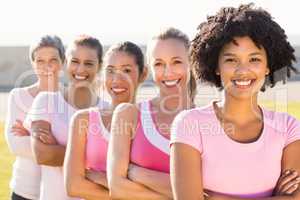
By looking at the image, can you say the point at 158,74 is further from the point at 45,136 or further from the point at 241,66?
the point at 45,136

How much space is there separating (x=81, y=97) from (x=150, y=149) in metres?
1.26

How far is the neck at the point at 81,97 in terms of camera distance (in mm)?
4566

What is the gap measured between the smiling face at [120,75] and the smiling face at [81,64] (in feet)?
1.55

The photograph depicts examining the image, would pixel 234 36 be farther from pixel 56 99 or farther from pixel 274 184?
pixel 56 99

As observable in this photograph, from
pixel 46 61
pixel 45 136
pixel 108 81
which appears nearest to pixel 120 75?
pixel 108 81

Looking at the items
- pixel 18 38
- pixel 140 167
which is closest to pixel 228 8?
pixel 140 167

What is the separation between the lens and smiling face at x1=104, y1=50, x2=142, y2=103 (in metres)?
4.06

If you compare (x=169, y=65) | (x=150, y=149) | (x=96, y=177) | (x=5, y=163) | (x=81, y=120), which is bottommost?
(x=5, y=163)

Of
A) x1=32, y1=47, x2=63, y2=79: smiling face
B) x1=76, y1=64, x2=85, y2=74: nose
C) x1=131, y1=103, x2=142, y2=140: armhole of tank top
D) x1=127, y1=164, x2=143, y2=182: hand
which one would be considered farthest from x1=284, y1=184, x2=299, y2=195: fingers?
x1=32, y1=47, x2=63, y2=79: smiling face

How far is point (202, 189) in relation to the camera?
115 inches

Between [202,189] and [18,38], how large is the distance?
28.9 metres

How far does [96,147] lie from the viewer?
3.87 m

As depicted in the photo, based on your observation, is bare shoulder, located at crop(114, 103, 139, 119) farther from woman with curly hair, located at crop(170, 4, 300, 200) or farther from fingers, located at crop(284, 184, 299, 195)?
fingers, located at crop(284, 184, 299, 195)

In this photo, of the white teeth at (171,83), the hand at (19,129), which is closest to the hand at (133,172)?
the white teeth at (171,83)
